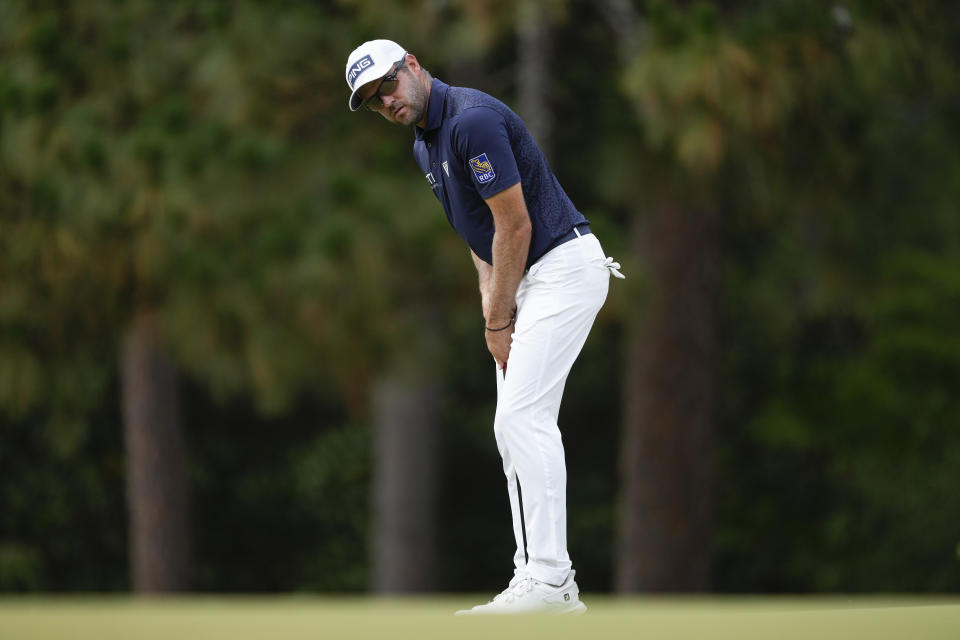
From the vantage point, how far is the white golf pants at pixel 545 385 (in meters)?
4.11

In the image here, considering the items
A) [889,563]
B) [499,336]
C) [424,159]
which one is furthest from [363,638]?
[889,563]

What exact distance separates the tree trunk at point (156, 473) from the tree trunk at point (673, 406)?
541 cm

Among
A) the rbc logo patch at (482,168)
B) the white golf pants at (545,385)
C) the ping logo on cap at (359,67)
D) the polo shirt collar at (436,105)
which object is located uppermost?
the ping logo on cap at (359,67)

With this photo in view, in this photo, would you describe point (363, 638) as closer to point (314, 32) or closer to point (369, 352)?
point (369, 352)

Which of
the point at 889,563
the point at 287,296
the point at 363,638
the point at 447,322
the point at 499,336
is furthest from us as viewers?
the point at 889,563

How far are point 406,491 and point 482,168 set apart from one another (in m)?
9.54

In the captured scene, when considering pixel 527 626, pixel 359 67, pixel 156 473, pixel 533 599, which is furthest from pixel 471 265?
pixel 156 473

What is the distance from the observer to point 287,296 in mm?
8531

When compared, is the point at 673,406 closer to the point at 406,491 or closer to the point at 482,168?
the point at 406,491

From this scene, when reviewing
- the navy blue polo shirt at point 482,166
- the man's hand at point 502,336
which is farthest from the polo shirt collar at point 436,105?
the man's hand at point 502,336

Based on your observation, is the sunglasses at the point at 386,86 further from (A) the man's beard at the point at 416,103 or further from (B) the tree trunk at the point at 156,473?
(B) the tree trunk at the point at 156,473

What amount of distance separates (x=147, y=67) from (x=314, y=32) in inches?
54.1

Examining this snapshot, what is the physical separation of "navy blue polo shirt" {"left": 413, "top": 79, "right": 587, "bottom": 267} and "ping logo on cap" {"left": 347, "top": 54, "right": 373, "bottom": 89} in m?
0.22

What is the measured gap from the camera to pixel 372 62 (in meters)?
4.07
